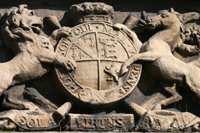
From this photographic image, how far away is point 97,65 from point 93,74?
13 centimetres

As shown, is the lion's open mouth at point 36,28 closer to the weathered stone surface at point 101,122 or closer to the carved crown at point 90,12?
the carved crown at point 90,12

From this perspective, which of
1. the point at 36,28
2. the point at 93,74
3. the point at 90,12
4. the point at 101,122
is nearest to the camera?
the point at 101,122

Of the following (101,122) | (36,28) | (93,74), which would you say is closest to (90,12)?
(36,28)

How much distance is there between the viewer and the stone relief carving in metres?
5.06

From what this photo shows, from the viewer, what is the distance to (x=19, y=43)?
5246 mm

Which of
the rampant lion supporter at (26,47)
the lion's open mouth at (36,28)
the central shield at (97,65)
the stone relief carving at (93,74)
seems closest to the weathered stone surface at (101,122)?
the stone relief carving at (93,74)

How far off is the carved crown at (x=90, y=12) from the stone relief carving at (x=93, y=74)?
1 cm

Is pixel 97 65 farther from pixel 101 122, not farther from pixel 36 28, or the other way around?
pixel 36 28

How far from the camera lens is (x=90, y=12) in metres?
5.48

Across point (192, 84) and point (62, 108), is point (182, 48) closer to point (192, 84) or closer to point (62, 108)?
point (192, 84)

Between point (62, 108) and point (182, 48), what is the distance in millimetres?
1841

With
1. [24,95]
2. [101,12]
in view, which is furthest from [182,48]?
[24,95]

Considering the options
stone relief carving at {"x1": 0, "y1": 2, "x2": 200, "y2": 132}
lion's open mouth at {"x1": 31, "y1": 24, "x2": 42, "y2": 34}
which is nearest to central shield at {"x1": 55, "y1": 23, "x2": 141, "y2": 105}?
stone relief carving at {"x1": 0, "y1": 2, "x2": 200, "y2": 132}

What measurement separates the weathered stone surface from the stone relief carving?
1cm
